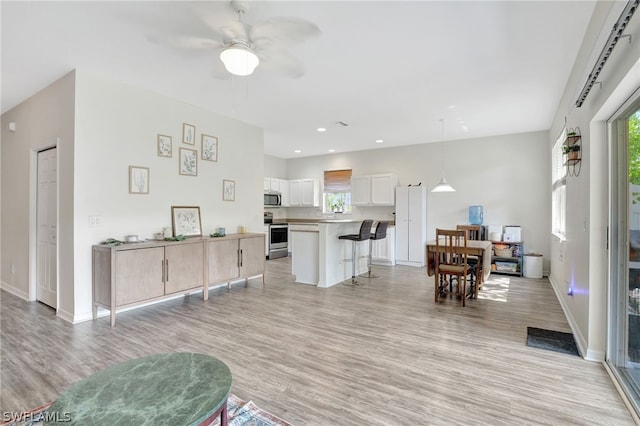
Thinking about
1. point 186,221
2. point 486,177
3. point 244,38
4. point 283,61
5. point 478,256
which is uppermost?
point 244,38

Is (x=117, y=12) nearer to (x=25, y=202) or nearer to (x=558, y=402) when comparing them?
(x=25, y=202)

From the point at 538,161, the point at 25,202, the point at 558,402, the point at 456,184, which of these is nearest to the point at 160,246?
the point at 25,202

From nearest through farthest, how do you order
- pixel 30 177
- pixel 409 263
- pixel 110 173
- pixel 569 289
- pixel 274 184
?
pixel 569 289 → pixel 110 173 → pixel 30 177 → pixel 409 263 → pixel 274 184

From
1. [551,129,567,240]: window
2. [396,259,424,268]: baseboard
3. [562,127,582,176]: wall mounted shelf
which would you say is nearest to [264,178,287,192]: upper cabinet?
[396,259,424,268]: baseboard

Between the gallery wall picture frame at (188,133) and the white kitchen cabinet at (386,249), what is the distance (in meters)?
4.38

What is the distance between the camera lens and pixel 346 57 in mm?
3084

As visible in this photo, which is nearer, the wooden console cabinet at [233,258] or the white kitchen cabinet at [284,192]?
the wooden console cabinet at [233,258]

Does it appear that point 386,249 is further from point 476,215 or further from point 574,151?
point 574,151

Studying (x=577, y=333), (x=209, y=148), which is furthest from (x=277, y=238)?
(x=577, y=333)

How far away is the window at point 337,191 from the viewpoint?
27.4ft

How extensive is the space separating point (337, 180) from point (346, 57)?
214 inches

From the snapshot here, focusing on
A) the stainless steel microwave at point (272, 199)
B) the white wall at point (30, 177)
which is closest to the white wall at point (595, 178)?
the white wall at point (30, 177)

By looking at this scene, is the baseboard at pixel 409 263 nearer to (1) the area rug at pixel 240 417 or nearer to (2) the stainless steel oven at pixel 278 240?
(2) the stainless steel oven at pixel 278 240

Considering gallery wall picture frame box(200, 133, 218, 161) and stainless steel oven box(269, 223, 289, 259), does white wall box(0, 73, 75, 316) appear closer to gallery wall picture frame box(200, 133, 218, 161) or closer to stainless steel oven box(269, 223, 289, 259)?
gallery wall picture frame box(200, 133, 218, 161)
